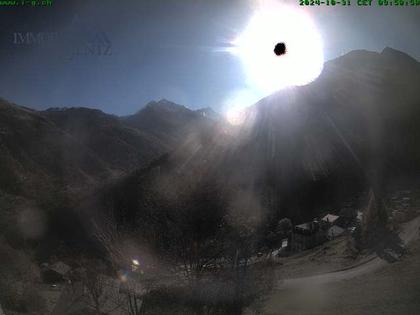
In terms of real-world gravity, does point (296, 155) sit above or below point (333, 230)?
above

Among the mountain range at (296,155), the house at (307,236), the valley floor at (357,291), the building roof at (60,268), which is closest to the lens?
the valley floor at (357,291)

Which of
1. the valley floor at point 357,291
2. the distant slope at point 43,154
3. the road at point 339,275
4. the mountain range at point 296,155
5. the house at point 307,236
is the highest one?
the distant slope at point 43,154

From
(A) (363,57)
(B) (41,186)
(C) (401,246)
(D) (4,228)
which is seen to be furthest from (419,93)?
(B) (41,186)

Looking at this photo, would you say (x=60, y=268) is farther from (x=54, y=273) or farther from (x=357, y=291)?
(x=357, y=291)

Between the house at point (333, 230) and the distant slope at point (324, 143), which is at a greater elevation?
the distant slope at point (324, 143)

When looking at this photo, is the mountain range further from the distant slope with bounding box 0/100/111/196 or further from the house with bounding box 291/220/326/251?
the house with bounding box 291/220/326/251

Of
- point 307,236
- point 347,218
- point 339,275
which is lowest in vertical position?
point 339,275

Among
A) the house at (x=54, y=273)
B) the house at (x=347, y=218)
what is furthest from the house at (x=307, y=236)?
the house at (x=54, y=273)

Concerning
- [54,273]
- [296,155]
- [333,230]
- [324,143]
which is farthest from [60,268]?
[324,143]

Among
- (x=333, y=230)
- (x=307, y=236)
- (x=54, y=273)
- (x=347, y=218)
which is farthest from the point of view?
(x=54, y=273)

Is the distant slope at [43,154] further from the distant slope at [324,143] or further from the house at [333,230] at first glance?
the house at [333,230]

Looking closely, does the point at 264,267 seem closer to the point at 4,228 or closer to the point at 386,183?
the point at 386,183
